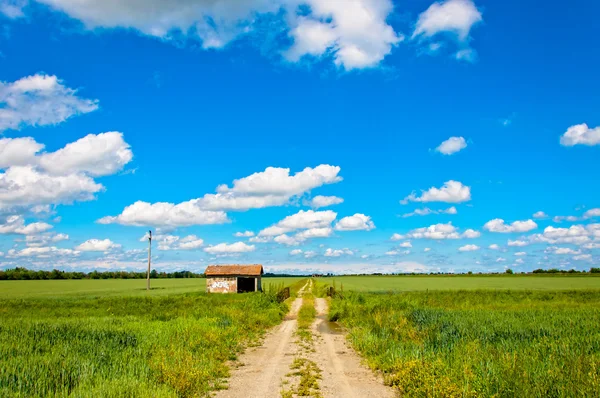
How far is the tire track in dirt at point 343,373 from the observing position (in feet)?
32.2

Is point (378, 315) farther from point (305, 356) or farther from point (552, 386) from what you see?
point (552, 386)

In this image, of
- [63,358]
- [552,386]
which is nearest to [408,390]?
[552,386]

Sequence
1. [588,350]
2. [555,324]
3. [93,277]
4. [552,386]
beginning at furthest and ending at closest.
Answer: [93,277] → [555,324] → [588,350] → [552,386]

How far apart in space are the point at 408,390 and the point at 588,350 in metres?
7.26

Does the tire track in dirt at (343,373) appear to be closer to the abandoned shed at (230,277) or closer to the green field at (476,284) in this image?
the abandoned shed at (230,277)

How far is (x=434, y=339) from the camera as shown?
14.4 metres

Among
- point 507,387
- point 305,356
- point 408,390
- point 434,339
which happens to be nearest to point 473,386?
point 507,387

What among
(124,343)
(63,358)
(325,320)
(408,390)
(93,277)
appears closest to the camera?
(408,390)

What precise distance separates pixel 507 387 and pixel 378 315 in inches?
520

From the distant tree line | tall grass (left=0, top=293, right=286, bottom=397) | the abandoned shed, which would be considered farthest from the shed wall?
the distant tree line

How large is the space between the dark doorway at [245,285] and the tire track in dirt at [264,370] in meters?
36.1

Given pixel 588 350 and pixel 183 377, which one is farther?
pixel 588 350

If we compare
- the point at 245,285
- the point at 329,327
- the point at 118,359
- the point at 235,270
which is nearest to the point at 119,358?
the point at 118,359

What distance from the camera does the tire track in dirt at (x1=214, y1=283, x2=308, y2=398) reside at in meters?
9.78
